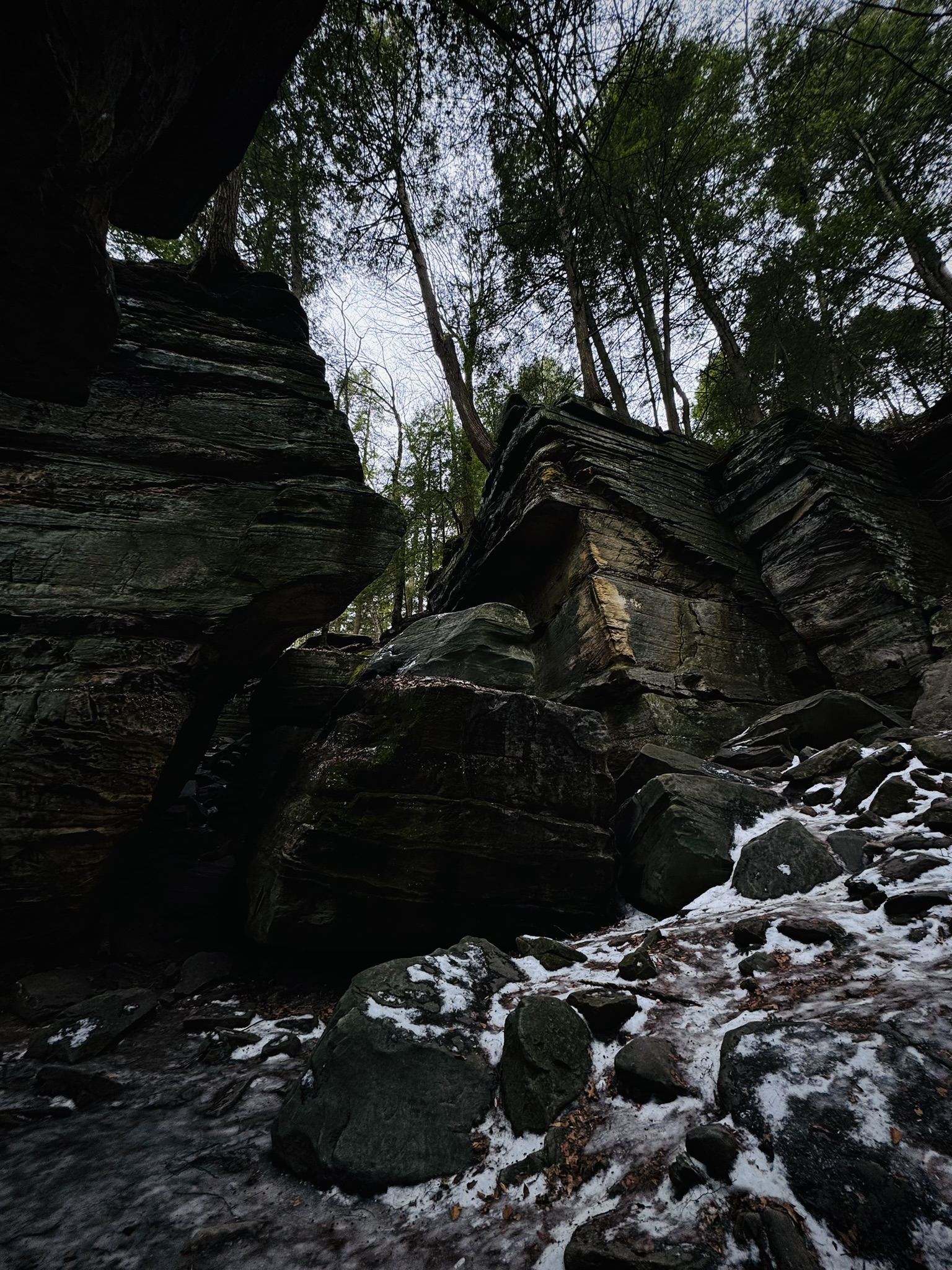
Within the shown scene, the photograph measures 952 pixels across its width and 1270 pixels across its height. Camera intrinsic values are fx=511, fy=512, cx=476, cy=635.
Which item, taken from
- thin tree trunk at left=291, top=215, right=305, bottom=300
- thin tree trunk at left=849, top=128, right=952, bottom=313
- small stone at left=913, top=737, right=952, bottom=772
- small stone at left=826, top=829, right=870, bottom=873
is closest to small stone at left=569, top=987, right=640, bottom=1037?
small stone at left=826, top=829, right=870, bottom=873

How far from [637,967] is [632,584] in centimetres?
693

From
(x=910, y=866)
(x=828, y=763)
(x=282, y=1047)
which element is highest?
(x=828, y=763)

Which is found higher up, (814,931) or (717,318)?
(717,318)

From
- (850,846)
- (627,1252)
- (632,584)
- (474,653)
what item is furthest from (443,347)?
(627,1252)

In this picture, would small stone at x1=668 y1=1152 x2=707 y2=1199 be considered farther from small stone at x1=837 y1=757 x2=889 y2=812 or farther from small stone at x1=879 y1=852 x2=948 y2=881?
small stone at x1=837 y1=757 x2=889 y2=812

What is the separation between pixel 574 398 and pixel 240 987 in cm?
1133

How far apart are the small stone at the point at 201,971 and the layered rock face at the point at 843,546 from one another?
30.5 ft

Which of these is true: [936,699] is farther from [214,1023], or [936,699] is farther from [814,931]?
[214,1023]

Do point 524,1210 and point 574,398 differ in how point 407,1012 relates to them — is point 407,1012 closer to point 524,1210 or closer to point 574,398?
point 524,1210

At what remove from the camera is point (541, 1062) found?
2.43 metres

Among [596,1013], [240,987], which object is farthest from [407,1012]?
[240,987]

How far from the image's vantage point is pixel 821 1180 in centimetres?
161

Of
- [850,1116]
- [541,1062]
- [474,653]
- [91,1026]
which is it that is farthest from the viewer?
[474,653]

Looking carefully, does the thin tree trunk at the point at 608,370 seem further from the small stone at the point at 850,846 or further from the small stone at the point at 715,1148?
the small stone at the point at 715,1148
